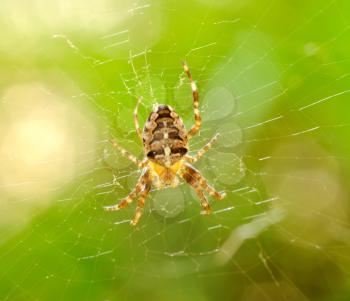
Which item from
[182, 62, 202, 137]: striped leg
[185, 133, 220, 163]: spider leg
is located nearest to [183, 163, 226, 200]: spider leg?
[185, 133, 220, 163]: spider leg

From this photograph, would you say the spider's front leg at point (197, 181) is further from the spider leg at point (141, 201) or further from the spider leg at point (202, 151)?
the spider leg at point (141, 201)

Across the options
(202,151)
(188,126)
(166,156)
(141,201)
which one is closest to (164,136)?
(166,156)

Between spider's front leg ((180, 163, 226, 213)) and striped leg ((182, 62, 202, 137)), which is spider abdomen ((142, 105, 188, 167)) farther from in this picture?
spider's front leg ((180, 163, 226, 213))

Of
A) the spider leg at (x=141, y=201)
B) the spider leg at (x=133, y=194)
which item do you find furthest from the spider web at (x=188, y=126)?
the spider leg at (x=133, y=194)

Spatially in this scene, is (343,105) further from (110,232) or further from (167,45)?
(110,232)

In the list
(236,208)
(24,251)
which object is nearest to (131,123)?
(236,208)

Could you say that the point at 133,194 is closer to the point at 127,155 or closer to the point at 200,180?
the point at 127,155
